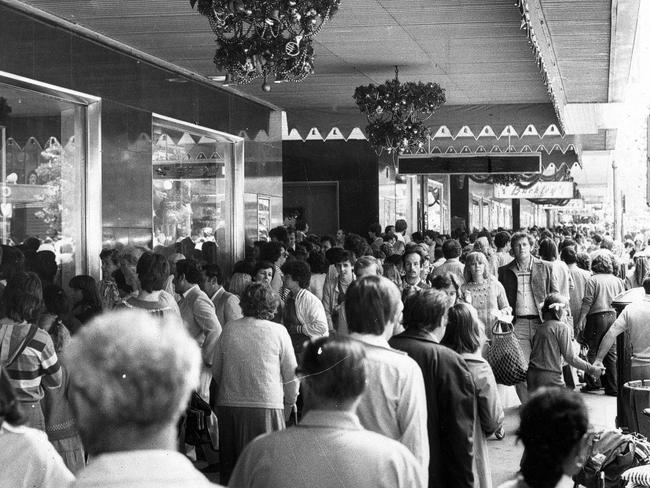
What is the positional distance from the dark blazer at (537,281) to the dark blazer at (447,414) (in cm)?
561

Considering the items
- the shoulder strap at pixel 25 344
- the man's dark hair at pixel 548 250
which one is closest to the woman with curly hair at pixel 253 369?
the shoulder strap at pixel 25 344

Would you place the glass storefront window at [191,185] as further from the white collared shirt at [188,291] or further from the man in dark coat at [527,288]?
the man in dark coat at [527,288]

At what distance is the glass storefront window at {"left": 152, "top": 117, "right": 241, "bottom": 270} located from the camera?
41.9 feet

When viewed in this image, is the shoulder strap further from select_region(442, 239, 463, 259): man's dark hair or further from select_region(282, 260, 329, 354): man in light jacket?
select_region(442, 239, 463, 259): man's dark hair

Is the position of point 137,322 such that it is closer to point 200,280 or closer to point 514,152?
point 200,280

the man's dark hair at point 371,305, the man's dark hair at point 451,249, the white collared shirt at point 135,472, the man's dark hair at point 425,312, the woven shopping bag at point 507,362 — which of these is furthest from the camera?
the man's dark hair at point 451,249

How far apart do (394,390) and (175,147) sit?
9.56 m

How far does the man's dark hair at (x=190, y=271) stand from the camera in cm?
805

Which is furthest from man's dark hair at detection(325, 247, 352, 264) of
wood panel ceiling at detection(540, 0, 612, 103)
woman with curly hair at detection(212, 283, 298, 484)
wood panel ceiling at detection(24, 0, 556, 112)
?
woman with curly hair at detection(212, 283, 298, 484)

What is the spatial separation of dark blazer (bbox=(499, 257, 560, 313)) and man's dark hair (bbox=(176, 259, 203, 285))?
3759mm

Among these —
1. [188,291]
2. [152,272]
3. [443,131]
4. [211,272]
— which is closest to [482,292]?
[211,272]

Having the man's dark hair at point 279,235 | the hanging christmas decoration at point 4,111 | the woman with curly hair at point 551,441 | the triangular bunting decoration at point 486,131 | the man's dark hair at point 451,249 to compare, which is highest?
the triangular bunting decoration at point 486,131

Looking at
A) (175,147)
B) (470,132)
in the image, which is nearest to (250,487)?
(175,147)

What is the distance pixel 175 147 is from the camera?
43.9 feet
